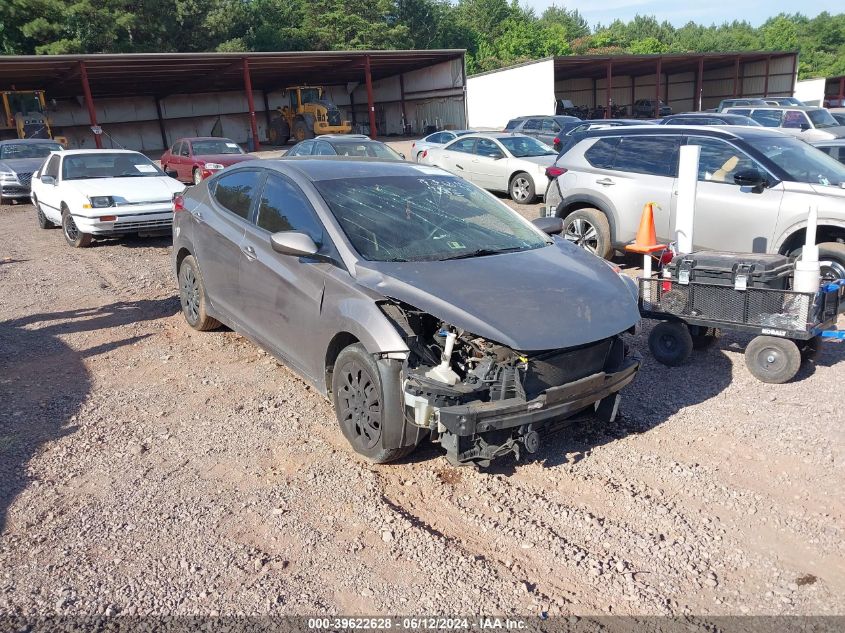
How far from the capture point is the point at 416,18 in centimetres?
6306

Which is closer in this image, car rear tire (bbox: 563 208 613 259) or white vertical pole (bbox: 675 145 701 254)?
white vertical pole (bbox: 675 145 701 254)

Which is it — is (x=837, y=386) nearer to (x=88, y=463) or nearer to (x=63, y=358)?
(x=88, y=463)

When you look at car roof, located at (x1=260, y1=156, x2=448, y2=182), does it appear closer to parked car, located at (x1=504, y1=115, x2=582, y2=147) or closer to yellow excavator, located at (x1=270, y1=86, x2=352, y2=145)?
parked car, located at (x1=504, y1=115, x2=582, y2=147)

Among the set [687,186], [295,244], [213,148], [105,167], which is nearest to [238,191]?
[295,244]

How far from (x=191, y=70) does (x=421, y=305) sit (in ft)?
110

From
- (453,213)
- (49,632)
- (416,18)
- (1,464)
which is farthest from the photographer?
(416,18)

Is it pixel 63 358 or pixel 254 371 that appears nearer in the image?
pixel 254 371

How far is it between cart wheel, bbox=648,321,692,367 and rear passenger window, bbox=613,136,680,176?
3058mm

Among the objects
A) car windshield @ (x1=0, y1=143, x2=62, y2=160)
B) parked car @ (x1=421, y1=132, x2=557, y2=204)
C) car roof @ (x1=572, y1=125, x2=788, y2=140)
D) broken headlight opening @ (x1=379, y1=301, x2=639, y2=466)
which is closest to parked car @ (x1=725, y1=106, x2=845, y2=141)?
parked car @ (x1=421, y1=132, x2=557, y2=204)

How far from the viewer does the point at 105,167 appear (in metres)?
11.9

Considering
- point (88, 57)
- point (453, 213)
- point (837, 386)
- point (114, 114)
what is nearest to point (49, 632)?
point (453, 213)

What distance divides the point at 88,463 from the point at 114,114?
40989 millimetres

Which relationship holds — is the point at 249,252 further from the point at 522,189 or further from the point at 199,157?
the point at 199,157

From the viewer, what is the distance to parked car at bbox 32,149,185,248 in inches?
422
